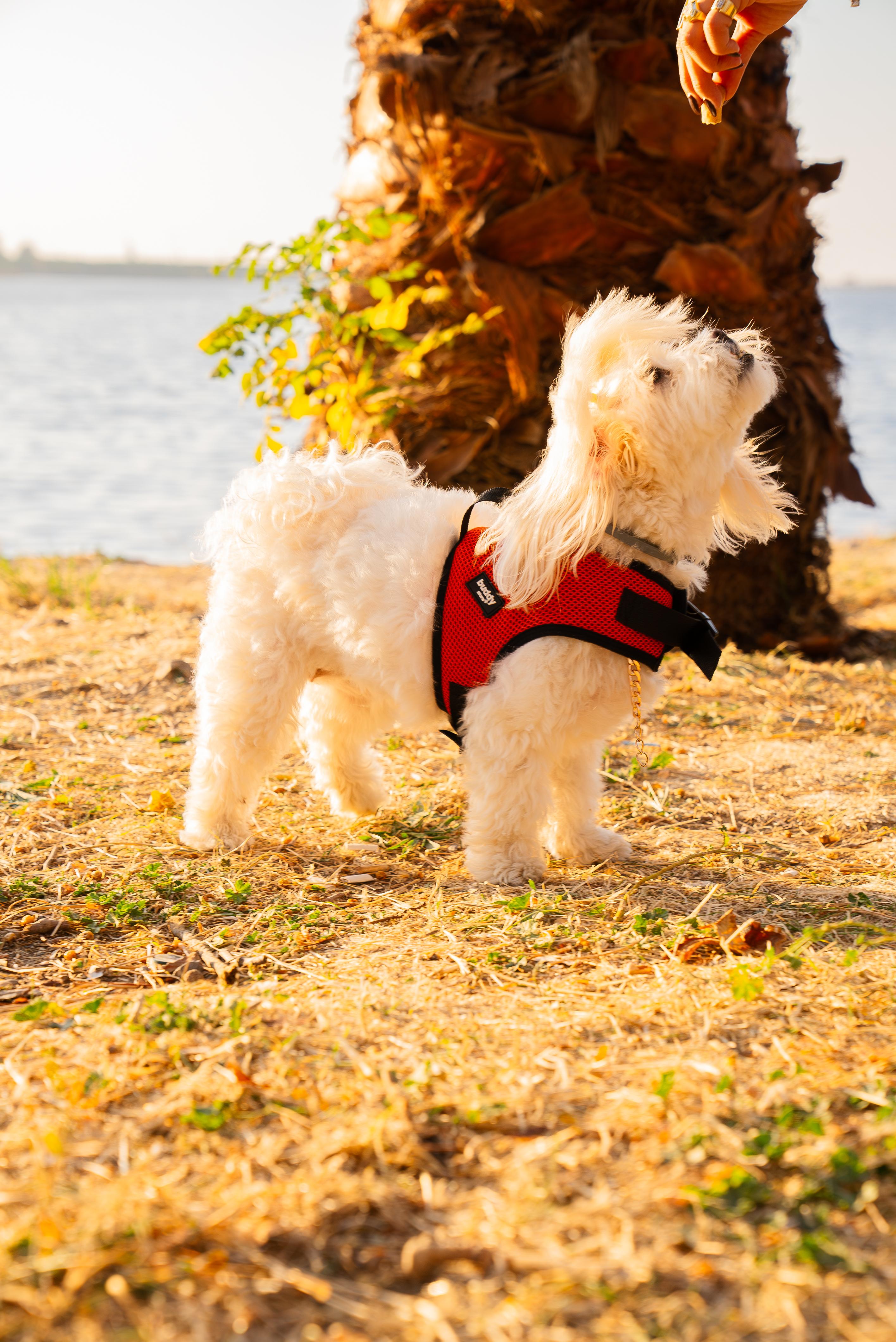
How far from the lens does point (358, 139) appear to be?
6312 millimetres

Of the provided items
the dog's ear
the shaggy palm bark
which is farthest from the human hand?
the shaggy palm bark

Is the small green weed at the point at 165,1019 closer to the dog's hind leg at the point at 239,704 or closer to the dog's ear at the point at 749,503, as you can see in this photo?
the dog's hind leg at the point at 239,704

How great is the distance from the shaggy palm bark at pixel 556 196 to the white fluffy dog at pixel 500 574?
2.35m

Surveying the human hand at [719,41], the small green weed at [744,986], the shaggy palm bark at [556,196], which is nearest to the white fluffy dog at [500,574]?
the human hand at [719,41]

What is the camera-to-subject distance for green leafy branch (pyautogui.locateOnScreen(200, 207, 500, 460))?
18.5ft

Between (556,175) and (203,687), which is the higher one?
(556,175)

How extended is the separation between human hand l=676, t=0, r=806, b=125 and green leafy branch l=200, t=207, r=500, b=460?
2.58 metres

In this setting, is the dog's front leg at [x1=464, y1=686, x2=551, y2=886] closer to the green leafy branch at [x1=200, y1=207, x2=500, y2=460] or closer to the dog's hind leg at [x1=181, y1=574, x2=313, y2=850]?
the dog's hind leg at [x1=181, y1=574, x2=313, y2=850]

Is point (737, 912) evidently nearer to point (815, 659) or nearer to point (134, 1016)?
point (134, 1016)

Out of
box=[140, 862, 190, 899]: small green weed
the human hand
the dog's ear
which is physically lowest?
box=[140, 862, 190, 899]: small green weed

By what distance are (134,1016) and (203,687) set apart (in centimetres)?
147

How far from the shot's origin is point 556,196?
18.7 ft

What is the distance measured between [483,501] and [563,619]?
56 cm

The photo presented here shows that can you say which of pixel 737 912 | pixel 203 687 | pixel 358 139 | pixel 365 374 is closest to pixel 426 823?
pixel 203 687
